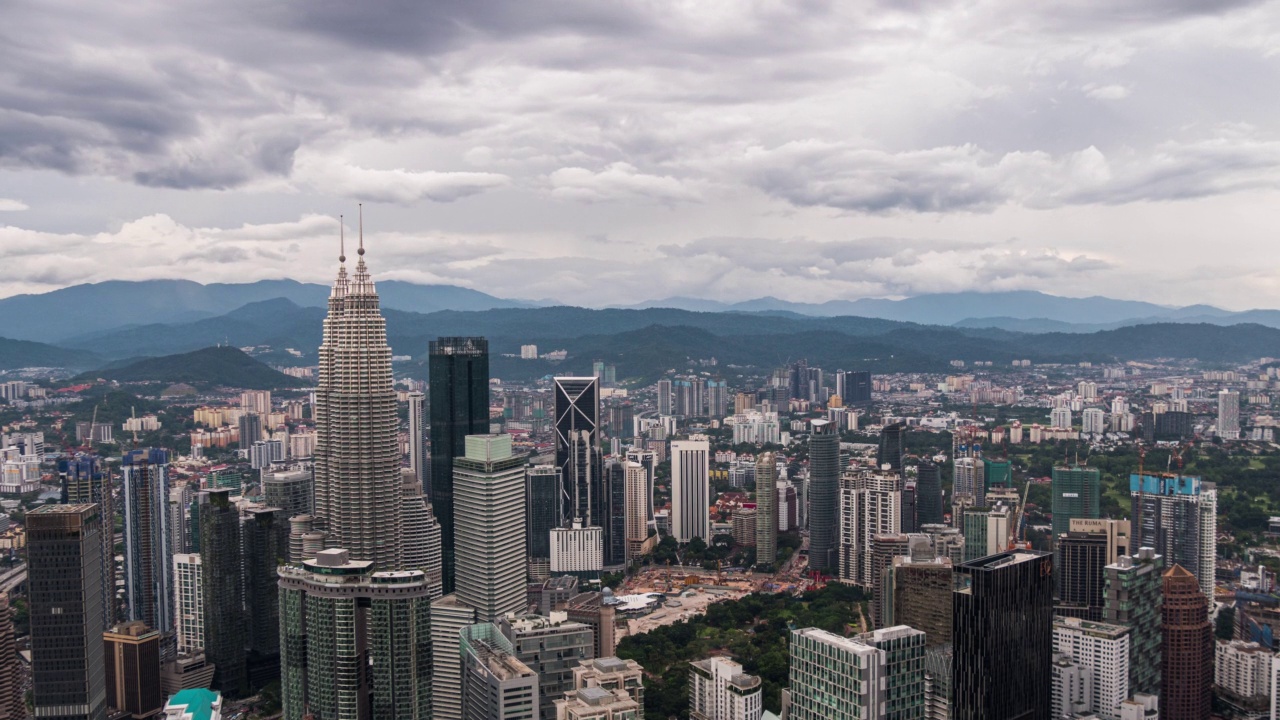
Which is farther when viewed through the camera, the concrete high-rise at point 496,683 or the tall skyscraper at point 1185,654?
the tall skyscraper at point 1185,654

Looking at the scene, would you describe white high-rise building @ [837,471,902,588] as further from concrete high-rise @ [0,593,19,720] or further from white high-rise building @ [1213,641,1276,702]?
concrete high-rise @ [0,593,19,720]

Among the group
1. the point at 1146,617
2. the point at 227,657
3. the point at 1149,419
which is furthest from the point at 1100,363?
the point at 227,657

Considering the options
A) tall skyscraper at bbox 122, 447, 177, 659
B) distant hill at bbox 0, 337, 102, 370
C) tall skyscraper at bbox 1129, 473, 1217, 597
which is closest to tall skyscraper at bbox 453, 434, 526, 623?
tall skyscraper at bbox 122, 447, 177, 659

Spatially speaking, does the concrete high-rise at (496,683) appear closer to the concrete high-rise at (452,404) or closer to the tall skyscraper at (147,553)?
the tall skyscraper at (147,553)

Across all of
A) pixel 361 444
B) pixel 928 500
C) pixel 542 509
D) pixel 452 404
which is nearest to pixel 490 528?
pixel 361 444

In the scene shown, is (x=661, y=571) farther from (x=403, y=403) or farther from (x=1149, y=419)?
(x=1149, y=419)

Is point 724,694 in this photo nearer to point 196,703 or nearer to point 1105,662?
point 1105,662

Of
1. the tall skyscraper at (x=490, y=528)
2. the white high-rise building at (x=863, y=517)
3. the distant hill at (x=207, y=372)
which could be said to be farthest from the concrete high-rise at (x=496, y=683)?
the distant hill at (x=207, y=372)
